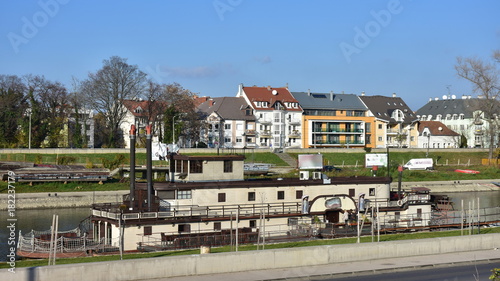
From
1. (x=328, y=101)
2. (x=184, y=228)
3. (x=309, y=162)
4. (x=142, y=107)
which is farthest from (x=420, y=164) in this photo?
(x=184, y=228)

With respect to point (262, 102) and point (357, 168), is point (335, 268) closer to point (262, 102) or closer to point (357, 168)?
point (357, 168)

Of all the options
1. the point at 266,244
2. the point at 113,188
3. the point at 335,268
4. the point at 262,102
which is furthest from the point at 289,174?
the point at 335,268

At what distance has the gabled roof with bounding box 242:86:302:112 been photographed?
341 ft

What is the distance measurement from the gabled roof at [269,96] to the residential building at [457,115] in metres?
35.8

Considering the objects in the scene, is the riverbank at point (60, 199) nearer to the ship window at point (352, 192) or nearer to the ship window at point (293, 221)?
the ship window at point (352, 192)

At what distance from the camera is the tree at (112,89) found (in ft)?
287

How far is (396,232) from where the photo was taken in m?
40.3

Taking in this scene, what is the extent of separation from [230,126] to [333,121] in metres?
15.9

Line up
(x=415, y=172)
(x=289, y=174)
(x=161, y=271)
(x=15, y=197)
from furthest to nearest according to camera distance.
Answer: (x=415, y=172), (x=289, y=174), (x=15, y=197), (x=161, y=271)

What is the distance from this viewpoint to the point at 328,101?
4286 inches

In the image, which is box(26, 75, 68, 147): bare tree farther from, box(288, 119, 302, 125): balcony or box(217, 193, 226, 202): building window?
box(217, 193, 226, 202): building window

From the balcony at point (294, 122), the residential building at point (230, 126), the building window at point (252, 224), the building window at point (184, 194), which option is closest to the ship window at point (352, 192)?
the building window at point (252, 224)

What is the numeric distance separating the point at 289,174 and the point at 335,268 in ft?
158

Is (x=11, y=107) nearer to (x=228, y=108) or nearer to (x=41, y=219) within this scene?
(x=228, y=108)
